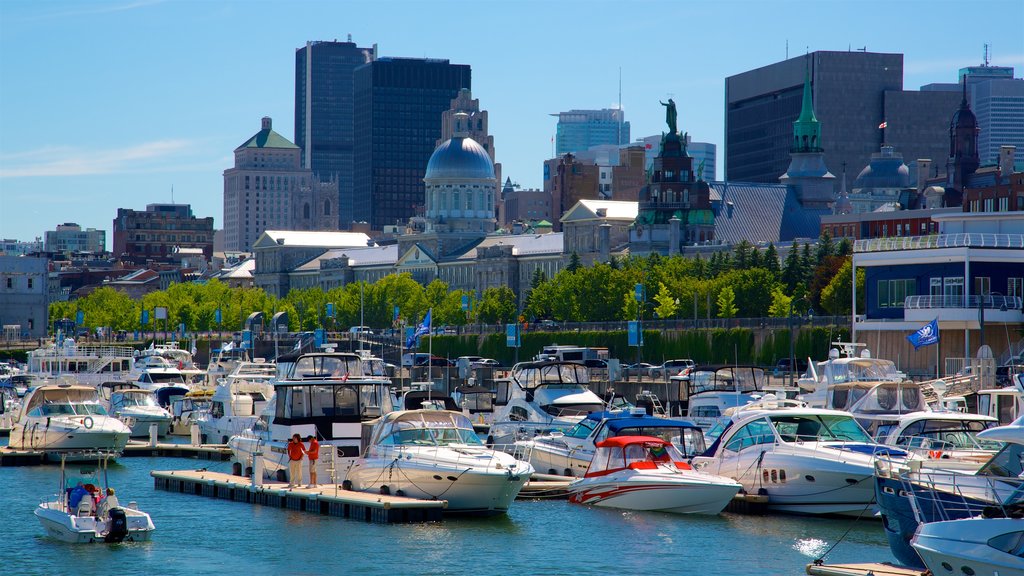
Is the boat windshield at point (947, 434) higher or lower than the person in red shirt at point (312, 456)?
higher

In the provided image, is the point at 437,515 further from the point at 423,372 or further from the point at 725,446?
the point at 423,372

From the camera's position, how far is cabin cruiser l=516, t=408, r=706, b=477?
177 ft

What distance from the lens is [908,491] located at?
3762 centimetres

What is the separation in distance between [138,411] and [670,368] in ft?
136

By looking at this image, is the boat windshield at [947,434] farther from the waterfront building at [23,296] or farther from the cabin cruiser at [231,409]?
the waterfront building at [23,296]

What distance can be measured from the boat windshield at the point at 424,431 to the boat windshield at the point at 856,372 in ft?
56.9

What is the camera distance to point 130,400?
82188mm

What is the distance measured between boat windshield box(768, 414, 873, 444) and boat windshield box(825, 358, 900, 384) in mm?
11452

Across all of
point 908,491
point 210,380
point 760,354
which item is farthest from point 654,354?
point 908,491

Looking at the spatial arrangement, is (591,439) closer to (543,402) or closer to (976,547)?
(543,402)

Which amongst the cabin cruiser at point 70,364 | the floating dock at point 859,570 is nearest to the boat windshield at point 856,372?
the floating dock at point 859,570

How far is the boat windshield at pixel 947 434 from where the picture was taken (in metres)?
48.6

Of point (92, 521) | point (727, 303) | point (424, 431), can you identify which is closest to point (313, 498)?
point (424, 431)

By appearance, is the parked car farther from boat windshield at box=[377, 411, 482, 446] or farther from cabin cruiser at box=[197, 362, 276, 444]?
boat windshield at box=[377, 411, 482, 446]
